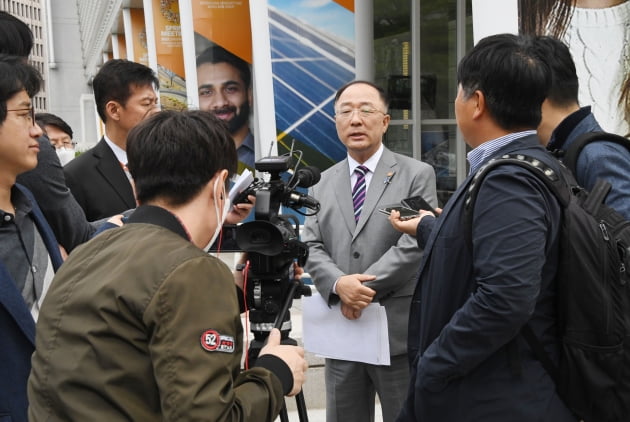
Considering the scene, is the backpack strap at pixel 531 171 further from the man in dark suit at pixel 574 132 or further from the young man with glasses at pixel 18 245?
the young man with glasses at pixel 18 245

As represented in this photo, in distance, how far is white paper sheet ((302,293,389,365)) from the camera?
3.11 m

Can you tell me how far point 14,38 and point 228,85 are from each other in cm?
517

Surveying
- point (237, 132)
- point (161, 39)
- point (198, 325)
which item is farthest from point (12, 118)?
point (161, 39)

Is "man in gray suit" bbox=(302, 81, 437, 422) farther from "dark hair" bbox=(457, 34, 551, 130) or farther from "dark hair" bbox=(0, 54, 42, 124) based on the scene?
"dark hair" bbox=(0, 54, 42, 124)

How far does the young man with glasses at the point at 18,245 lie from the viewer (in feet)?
6.26

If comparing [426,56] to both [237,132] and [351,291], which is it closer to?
[237,132]

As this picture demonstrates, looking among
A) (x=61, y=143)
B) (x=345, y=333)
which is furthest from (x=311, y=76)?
(x=345, y=333)

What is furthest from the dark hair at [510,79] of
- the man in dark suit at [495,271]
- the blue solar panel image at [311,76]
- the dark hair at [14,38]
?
the blue solar panel image at [311,76]

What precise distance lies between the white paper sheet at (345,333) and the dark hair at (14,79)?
163 cm

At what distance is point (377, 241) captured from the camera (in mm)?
3252

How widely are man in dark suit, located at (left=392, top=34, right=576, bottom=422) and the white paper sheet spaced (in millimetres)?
892

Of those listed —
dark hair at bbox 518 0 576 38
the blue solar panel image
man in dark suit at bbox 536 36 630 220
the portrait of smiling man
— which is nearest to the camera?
man in dark suit at bbox 536 36 630 220

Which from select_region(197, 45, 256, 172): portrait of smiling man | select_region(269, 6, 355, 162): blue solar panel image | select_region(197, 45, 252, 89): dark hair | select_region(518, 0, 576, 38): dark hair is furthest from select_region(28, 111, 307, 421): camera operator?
select_region(197, 45, 252, 89): dark hair

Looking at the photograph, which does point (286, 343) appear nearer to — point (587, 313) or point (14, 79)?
point (587, 313)
